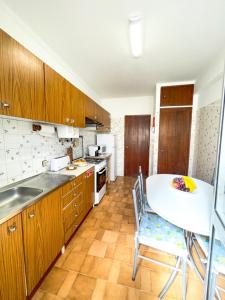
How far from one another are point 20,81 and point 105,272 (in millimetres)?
1958

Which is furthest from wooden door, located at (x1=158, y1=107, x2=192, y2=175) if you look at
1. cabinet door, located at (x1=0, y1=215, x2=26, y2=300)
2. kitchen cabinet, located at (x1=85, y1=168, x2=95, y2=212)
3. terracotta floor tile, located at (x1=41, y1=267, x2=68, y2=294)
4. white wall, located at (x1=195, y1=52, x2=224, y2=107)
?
cabinet door, located at (x1=0, y1=215, x2=26, y2=300)

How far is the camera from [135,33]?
62.0 inches

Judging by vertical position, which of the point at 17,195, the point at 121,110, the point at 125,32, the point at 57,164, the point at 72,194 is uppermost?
the point at 125,32

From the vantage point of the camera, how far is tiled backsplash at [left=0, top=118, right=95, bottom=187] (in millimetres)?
1387

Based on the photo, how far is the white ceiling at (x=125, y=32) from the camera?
1351 mm

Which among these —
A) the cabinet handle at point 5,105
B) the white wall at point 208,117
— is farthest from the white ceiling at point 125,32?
the cabinet handle at point 5,105

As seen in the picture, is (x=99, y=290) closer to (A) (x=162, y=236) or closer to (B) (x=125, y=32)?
(A) (x=162, y=236)

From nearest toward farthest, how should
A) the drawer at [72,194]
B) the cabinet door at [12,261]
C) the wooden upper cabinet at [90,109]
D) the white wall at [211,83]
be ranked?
Answer: the cabinet door at [12,261] → the drawer at [72,194] → the white wall at [211,83] → the wooden upper cabinet at [90,109]

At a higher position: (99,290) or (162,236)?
(162,236)

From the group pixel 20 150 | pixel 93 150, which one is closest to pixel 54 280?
pixel 20 150

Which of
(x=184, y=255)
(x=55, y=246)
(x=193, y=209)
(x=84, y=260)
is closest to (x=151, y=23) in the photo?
(x=193, y=209)

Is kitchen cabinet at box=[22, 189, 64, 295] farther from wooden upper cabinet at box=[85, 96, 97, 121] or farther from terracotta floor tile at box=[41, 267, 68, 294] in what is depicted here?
wooden upper cabinet at box=[85, 96, 97, 121]

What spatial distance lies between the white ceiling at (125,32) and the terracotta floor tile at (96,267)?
8.64ft

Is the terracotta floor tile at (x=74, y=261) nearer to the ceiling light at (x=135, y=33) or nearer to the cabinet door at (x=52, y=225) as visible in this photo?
the cabinet door at (x=52, y=225)
